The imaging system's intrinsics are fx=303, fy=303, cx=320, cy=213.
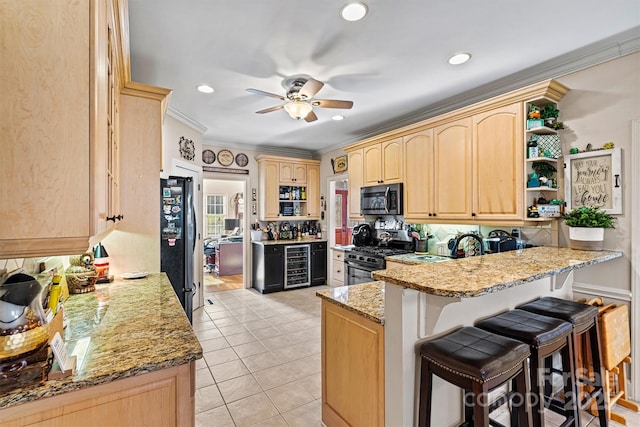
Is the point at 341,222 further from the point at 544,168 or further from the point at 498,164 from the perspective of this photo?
the point at 544,168

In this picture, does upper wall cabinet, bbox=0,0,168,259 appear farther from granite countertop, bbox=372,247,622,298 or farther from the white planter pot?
the white planter pot

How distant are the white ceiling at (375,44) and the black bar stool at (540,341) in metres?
1.92

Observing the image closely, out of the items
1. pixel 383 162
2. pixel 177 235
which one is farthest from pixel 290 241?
pixel 177 235

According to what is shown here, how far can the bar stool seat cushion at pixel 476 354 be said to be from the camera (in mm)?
1317

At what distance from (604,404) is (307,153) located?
18.0ft

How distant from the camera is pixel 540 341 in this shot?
62.4 inches

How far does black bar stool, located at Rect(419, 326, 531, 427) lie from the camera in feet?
4.26

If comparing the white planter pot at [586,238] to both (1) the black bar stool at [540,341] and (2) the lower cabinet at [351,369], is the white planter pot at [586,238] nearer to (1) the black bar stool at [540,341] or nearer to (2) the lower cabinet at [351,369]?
(1) the black bar stool at [540,341]

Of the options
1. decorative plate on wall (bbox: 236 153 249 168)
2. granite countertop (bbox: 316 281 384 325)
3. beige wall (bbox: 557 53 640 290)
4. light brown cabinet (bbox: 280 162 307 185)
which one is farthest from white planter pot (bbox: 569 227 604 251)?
decorative plate on wall (bbox: 236 153 249 168)

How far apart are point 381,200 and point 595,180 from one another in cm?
222

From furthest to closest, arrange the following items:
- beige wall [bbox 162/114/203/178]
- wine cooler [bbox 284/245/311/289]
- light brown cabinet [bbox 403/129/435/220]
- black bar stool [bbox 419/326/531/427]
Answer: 1. wine cooler [bbox 284/245/311/289]
2. beige wall [bbox 162/114/203/178]
3. light brown cabinet [bbox 403/129/435/220]
4. black bar stool [bbox 419/326/531/427]

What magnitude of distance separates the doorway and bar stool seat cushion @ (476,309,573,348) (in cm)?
418

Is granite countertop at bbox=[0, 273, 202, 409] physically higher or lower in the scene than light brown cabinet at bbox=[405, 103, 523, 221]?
lower

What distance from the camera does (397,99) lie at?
345cm
